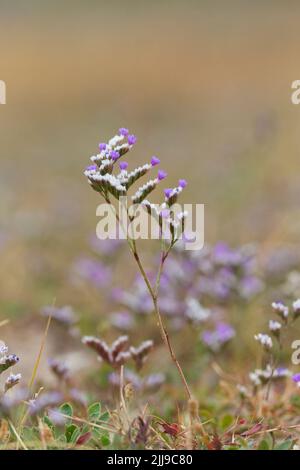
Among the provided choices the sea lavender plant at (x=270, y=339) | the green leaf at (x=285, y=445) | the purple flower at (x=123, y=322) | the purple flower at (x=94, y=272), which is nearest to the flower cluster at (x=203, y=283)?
the purple flower at (x=123, y=322)

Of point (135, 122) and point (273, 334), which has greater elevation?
point (135, 122)

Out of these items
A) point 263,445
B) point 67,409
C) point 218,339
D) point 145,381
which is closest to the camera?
point 263,445

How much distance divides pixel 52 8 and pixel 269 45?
28.8ft

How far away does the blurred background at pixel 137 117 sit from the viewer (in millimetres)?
6402

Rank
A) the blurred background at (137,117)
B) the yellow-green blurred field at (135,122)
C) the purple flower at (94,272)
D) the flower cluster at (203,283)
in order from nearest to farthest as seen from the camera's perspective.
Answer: the flower cluster at (203,283)
the purple flower at (94,272)
the yellow-green blurred field at (135,122)
the blurred background at (137,117)

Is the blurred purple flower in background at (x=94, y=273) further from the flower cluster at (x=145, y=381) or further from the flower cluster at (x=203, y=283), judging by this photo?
the flower cluster at (x=145, y=381)

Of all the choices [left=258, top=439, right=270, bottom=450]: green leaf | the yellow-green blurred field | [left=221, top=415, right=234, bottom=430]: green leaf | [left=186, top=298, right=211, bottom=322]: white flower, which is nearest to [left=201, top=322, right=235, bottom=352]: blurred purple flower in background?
[left=186, top=298, right=211, bottom=322]: white flower

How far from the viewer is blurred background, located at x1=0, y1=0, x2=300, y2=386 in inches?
252

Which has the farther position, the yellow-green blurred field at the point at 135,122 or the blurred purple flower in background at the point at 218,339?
the yellow-green blurred field at the point at 135,122

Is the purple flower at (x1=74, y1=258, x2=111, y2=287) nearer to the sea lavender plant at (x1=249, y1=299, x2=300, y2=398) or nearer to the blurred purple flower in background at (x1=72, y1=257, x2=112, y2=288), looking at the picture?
the blurred purple flower in background at (x1=72, y1=257, x2=112, y2=288)

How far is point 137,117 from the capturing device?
41.9 feet

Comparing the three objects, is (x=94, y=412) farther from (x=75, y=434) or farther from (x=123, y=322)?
(x=123, y=322)

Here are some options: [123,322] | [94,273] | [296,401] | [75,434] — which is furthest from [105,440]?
[94,273]

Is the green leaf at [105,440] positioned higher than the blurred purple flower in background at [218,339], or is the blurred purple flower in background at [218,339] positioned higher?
the blurred purple flower in background at [218,339]
